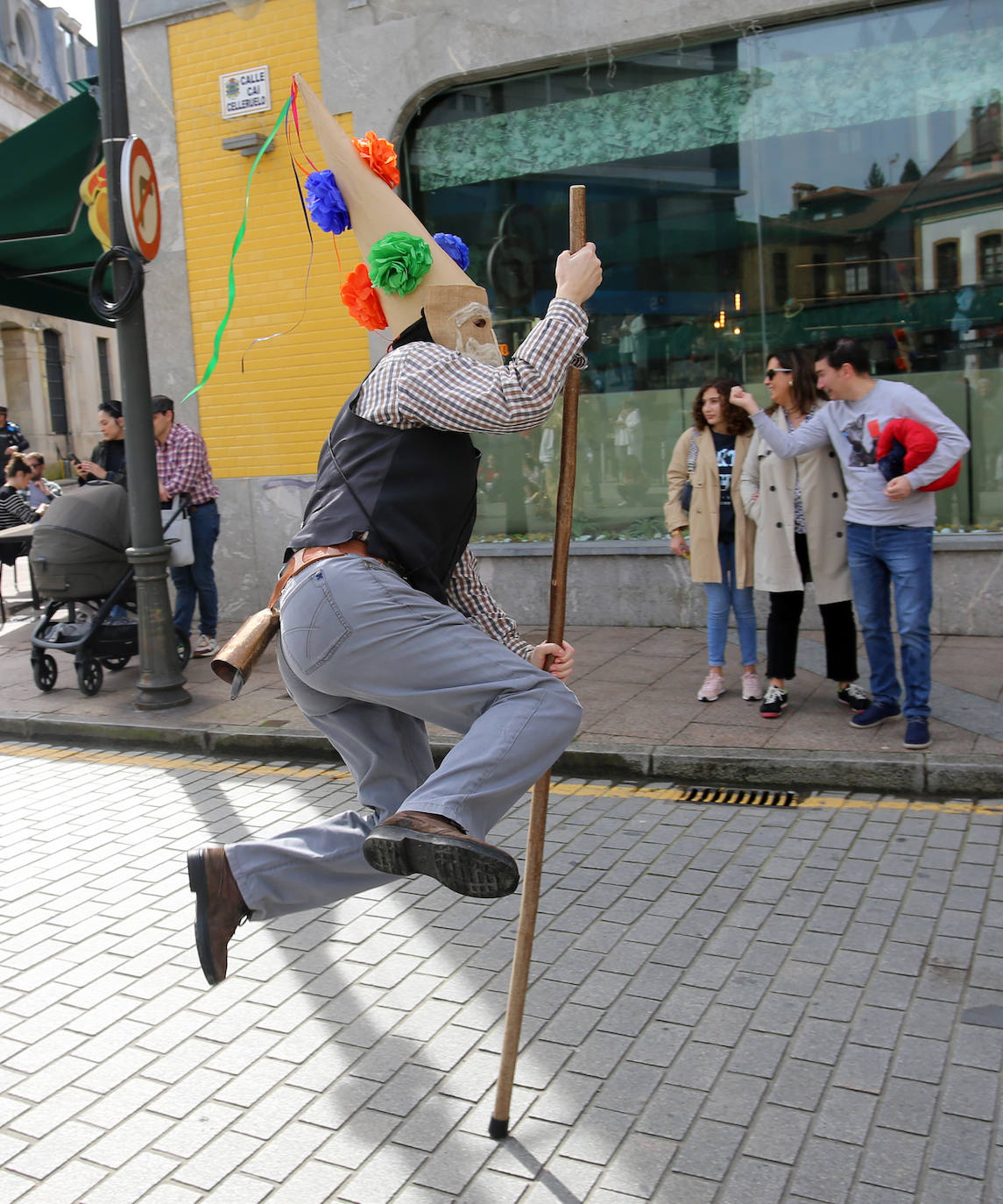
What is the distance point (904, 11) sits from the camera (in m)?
8.68

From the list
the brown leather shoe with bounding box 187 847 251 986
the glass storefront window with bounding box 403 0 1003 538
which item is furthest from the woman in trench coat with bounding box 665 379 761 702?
the brown leather shoe with bounding box 187 847 251 986

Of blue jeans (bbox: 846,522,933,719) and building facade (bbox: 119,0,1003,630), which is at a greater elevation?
building facade (bbox: 119,0,1003,630)

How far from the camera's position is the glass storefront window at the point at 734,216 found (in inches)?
344

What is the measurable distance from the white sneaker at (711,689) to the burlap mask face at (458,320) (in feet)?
14.4

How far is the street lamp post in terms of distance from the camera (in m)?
7.59

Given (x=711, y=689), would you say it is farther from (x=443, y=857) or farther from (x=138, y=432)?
(x=443, y=857)

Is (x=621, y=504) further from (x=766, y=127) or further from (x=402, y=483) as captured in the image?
(x=402, y=483)

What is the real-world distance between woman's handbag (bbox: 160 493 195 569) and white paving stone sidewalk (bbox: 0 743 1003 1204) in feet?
10.4

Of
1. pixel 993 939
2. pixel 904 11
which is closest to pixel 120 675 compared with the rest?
pixel 993 939

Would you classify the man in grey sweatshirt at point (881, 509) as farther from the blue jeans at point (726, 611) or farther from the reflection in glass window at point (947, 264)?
the reflection in glass window at point (947, 264)

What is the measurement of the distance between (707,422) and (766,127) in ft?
11.7

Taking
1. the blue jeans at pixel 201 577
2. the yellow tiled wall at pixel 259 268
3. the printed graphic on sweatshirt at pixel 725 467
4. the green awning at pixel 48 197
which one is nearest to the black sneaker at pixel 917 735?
the printed graphic on sweatshirt at pixel 725 467

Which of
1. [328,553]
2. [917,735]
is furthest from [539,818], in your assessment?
[917,735]

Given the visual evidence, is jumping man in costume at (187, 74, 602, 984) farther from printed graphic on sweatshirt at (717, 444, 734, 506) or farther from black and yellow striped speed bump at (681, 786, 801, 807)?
printed graphic on sweatshirt at (717, 444, 734, 506)
